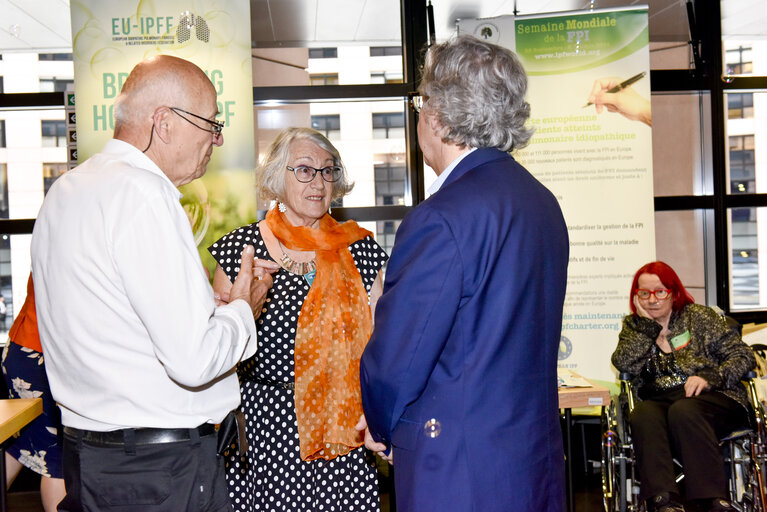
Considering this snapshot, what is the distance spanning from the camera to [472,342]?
1498 millimetres

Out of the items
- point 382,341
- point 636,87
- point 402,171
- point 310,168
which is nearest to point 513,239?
point 382,341

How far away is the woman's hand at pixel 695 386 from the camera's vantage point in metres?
3.69

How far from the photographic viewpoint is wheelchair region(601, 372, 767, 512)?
11.5ft

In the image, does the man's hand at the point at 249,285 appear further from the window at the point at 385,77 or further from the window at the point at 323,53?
the window at the point at 323,53

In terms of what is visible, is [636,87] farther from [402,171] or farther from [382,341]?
[382,341]

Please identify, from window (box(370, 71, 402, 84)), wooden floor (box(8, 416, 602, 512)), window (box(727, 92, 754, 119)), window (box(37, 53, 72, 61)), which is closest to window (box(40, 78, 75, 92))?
window (box(37, 53, 72, 61))

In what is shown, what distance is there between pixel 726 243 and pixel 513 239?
4.56m

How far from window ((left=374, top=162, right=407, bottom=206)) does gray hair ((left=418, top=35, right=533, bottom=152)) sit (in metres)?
3.88

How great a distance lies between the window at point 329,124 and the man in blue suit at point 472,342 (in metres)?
4.00

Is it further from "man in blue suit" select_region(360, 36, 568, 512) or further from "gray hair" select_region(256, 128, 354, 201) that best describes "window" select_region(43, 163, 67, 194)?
"man in blue suit" select_region(360, 36, 568, 512)

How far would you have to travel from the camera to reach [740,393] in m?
3.71

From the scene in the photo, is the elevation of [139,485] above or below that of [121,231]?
below

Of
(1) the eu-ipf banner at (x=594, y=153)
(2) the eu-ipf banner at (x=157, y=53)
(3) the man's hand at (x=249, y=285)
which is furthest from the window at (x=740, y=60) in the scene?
(3) the man's hand at (x=249, y=285)

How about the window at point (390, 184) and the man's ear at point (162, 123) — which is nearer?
the man's ear at point (162, 123)
